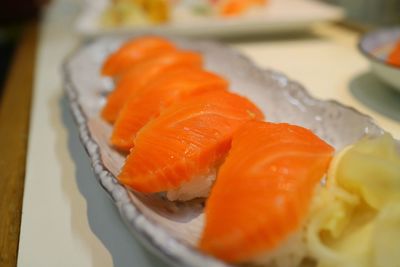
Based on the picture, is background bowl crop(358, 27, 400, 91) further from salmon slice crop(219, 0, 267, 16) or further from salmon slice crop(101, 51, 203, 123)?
salmon slice crop(219, 0, 267, 16)

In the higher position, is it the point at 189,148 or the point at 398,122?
the point at 189,148

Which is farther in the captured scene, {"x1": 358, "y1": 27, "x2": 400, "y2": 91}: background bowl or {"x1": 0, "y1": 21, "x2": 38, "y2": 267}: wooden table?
{"x1": 358, "y1": 27, "x2": 400, "y2": 91}: background bowl

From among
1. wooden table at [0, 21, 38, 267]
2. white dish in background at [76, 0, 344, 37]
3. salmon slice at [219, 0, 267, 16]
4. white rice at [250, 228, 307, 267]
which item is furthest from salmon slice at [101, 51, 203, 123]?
salmon slice at [219, 0, 267, 16]

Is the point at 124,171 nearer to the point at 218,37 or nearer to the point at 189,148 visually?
the point at 189,148

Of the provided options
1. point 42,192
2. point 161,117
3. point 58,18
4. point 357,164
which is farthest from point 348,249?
point 58,18

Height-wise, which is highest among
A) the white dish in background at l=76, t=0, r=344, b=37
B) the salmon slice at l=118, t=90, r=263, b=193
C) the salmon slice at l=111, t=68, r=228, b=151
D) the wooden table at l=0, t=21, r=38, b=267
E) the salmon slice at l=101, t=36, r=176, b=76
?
the salmon slice at l=118, t=90, r=263, b=193

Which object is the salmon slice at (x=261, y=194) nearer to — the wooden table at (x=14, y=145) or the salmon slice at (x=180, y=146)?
the salmon slice at (x=180, y=146)

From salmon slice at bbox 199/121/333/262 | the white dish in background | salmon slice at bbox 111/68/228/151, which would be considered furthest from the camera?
the white dish in background
